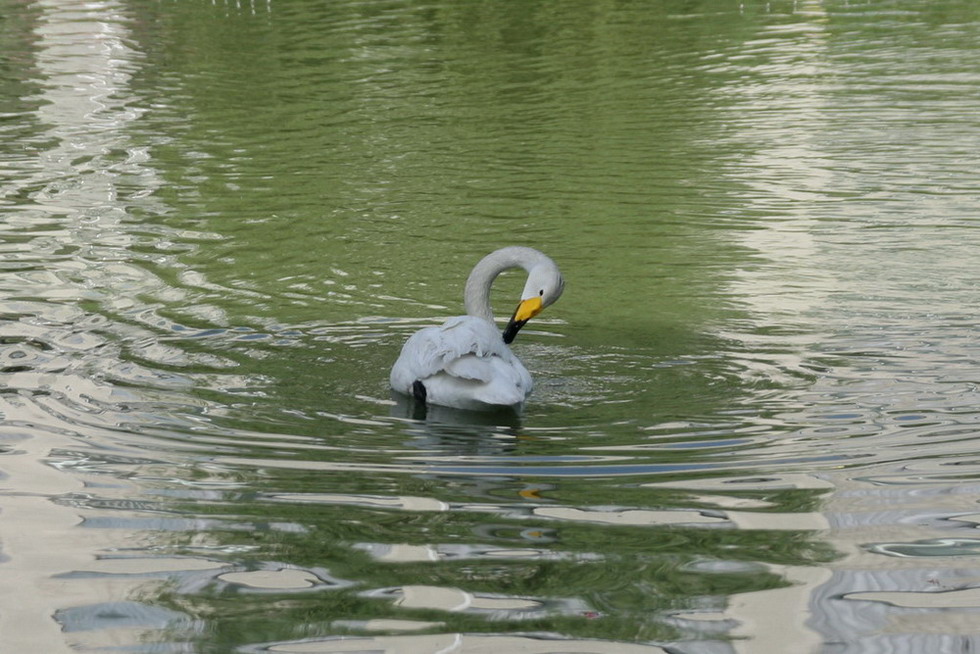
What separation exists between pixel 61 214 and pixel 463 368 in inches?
258

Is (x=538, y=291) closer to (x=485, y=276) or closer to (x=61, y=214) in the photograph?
(x=485, y=276)

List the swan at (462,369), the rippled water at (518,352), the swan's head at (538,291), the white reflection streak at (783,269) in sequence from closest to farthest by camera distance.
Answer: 1. the white reflection streak at (783,269)
2. the rippled water at (518,352)
3. the swan at (462,369)
4. the swan's head at (538,291)

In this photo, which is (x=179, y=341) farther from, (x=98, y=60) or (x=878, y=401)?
(x=98, y=60)

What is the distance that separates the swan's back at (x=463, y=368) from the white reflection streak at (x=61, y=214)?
183 centimetres

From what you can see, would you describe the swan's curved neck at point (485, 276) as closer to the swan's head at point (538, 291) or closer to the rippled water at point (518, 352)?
the swan's head at point (538, 291)

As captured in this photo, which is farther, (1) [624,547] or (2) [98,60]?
(2) [98,60]

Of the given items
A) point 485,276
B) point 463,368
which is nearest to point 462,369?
point 463,368

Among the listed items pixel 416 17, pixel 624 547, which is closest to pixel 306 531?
pixel 624 547

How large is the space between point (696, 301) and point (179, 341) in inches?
134

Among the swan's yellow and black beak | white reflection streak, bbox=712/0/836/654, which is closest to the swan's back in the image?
the swan's yellow and black beak

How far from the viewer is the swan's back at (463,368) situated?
7727 mm

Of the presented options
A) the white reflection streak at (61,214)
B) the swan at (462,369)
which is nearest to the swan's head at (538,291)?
the swan at (462,369)

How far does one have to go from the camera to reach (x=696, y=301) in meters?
10.2

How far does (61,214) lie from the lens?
518 inches
